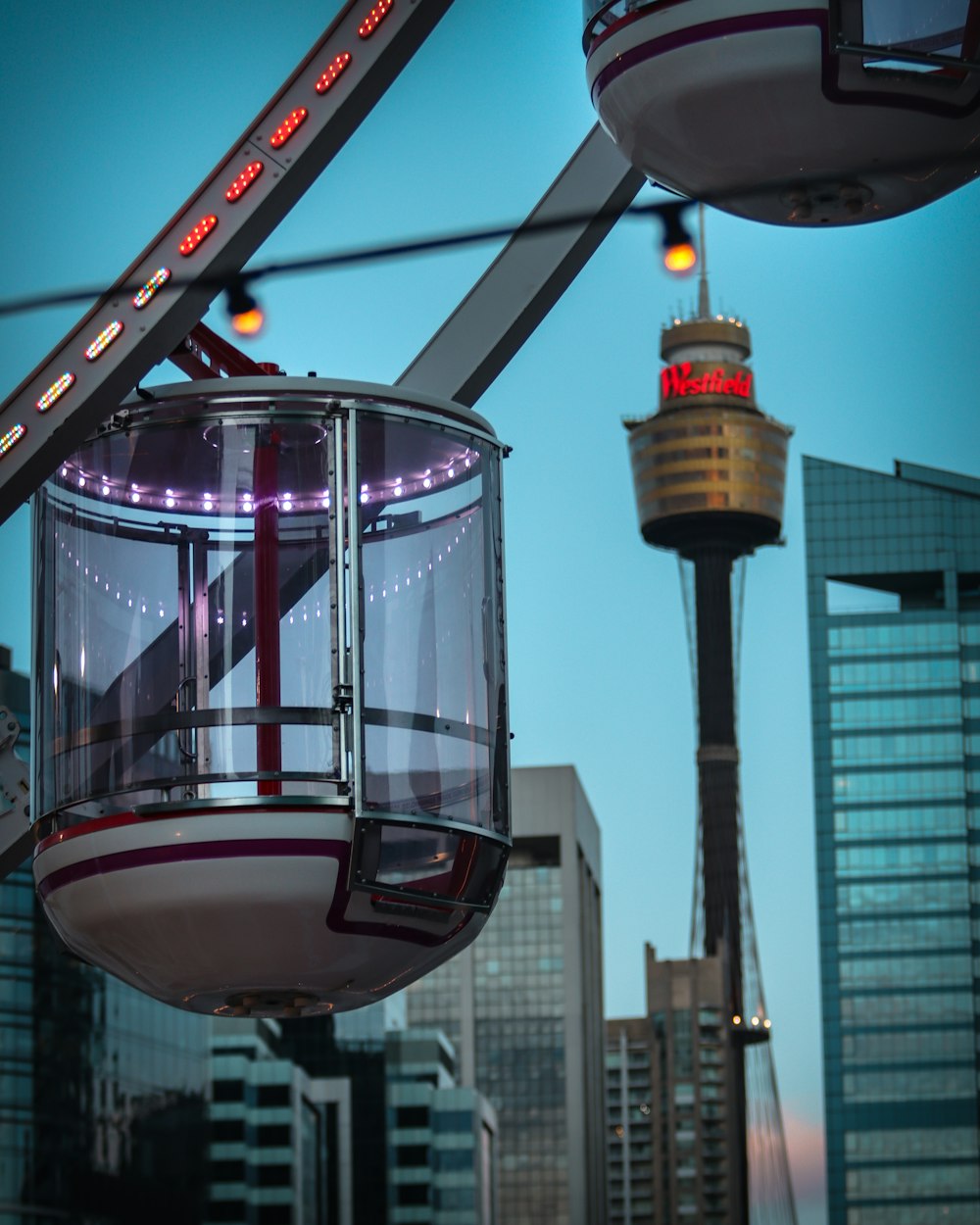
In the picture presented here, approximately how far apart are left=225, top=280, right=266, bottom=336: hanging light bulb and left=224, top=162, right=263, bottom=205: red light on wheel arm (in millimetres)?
329

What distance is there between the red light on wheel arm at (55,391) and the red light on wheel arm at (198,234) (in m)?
0.42

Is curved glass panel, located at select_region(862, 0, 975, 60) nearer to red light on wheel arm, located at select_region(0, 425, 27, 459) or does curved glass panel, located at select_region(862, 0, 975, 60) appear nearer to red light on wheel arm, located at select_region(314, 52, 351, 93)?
red light on wheel arm, located at select_region(314, 52, 351, 93)

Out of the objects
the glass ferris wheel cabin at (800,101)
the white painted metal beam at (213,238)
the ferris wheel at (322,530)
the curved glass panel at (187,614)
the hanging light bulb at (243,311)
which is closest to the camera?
the glass ferris wheel cabin at (800,101)

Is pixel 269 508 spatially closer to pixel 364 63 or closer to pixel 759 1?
pixel 364 63

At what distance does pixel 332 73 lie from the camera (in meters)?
6.46

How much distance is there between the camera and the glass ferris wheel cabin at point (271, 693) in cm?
580

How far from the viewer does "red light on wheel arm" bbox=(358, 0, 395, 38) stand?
6.43 m

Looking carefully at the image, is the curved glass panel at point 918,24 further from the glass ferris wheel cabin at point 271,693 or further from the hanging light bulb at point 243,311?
the hanging light bulb at point 243,311

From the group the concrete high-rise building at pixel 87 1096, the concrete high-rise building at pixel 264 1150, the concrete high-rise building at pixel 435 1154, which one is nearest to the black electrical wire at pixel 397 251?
the concrete high-rise building at pixel 87 1096

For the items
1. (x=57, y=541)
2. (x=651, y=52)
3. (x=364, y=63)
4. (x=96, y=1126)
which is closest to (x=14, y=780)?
(x=57, y=541)

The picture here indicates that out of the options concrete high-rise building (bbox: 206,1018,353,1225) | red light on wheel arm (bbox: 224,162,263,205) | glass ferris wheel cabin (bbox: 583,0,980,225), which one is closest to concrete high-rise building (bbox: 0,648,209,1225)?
concrete high-rise building (bbox: 206,1018,353,1225)

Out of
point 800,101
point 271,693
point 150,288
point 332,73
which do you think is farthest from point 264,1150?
point 800,101

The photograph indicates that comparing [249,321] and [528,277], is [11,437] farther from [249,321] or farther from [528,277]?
[528,277]

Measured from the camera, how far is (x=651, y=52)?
17.7 ft
